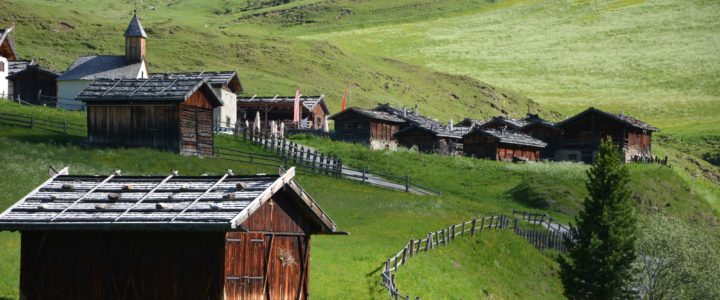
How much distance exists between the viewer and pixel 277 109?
108188 millimetres

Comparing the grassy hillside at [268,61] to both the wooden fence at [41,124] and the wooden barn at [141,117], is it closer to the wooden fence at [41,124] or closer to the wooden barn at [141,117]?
Answer: the wooden fence at [41,124]

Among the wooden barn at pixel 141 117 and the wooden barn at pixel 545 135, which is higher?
the wooden barn at pixel 141 117

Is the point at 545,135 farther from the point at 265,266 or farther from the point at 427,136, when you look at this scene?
the point at 265,266

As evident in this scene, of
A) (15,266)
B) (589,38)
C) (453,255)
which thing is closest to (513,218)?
(453,255)

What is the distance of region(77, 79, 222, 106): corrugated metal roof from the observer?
68688 millimetres

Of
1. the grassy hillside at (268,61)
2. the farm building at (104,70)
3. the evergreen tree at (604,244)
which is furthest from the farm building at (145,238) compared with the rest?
the grassy hillside at (268,61)

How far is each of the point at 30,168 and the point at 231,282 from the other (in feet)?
98.3

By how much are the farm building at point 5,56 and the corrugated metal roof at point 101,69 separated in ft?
13.8

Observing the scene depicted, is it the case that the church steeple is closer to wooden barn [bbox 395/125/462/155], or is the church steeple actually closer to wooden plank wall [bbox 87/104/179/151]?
wooden plank wall [bbox 87/104/179/151]

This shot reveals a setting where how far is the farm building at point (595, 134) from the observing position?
105 m

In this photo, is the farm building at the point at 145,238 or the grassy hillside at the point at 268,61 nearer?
the farm building at the point at 145,238

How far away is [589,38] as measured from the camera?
190m

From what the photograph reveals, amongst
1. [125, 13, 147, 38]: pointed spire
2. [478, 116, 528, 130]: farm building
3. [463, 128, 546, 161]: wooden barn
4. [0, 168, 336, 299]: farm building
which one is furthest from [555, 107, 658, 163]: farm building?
[0, 168, 336, 299]: farm building

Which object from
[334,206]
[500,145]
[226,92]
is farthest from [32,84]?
[334,206]
